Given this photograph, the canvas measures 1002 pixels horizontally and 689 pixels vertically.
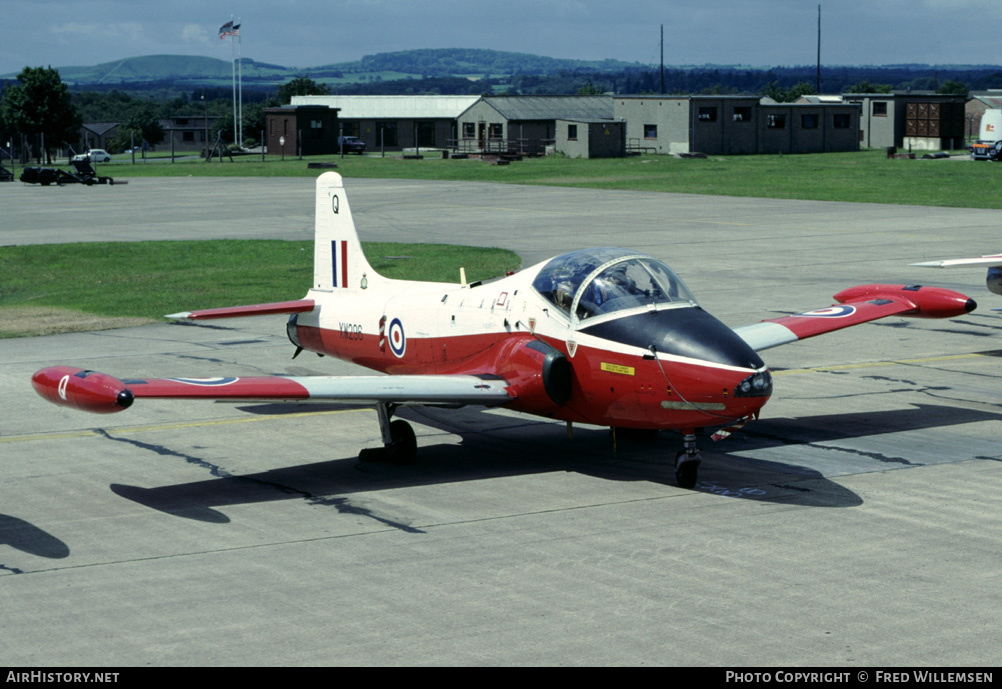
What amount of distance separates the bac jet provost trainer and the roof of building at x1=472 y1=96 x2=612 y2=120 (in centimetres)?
10408

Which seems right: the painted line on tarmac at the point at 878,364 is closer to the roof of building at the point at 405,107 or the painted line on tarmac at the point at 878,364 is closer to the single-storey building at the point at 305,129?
the single-storey building at the point at 305,129

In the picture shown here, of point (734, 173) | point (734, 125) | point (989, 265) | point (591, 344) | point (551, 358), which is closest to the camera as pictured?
point (591, 344)

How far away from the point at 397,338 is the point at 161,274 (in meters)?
22.4

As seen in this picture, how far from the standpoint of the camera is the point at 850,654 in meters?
9.87

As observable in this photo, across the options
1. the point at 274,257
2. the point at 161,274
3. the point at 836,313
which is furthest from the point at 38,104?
the point at 836,313

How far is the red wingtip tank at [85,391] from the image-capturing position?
521 inches

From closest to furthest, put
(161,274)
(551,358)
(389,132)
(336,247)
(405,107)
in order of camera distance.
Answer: (551,358) → (336,247) → (161,274) → (389,132) → (405,107)

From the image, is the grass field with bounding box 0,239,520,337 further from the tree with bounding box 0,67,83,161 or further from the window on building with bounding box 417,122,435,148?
the window on building with bounding box 417,122,435,148

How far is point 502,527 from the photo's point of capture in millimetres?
13672

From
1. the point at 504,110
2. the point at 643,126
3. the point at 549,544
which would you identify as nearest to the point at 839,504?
the point at 549,544

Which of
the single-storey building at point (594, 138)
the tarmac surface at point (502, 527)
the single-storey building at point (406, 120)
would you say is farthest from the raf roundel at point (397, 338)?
the single-storey building at point (406, 120)

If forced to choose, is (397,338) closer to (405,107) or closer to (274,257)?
(274,257)

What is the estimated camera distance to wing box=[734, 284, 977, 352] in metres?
18.3
